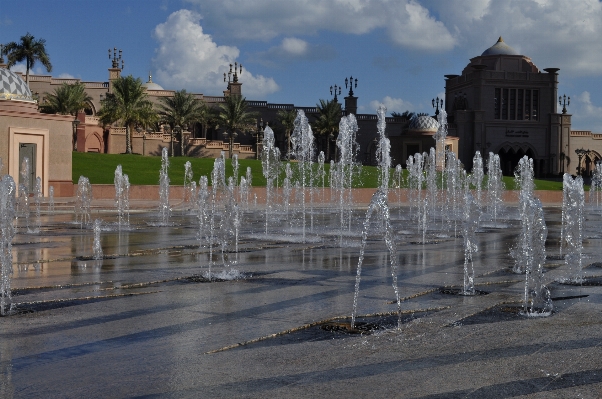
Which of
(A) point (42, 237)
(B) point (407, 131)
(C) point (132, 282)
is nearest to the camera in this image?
(C) point (132, 282)

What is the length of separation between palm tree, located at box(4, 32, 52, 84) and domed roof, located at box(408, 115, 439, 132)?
26.7 meters

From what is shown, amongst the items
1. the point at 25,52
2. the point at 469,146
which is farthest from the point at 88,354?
the point at 469,146

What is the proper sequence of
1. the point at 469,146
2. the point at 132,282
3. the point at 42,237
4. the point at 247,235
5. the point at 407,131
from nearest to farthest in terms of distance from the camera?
1. the point at 132,282
2. the point at 42,237
3. the point at 247,235
4. the point at 407,131
5. the point at 469,146

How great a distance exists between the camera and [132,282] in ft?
26.0

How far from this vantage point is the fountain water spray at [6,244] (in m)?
6.58

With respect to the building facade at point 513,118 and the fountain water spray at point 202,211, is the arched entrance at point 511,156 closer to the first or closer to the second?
the building facade at point 513,118

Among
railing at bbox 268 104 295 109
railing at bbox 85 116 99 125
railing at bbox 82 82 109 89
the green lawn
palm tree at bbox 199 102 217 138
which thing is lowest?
the green lawn

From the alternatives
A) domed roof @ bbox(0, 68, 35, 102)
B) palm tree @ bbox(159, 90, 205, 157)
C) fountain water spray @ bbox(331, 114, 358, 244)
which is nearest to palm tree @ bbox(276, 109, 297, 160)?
fountain water spray @ bbox(331, 114, 358, 244)

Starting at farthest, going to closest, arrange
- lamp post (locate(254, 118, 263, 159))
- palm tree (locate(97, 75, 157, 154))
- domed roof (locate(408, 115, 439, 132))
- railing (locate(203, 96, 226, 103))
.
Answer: domed roof (locate(408, 115, 439, 132)) < railing (locate(203, 96, 226, 103)) < lamp post (locate(254, 118, 263, 159)) < palm tree (locate(97, 75, 157, 154))

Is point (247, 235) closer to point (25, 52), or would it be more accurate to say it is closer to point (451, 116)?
point (25, 52)

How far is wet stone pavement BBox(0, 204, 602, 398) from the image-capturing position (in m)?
4.25

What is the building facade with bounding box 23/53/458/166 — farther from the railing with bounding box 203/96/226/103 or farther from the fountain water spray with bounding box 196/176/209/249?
the fountain water spray with bounding box 196/176/209/249

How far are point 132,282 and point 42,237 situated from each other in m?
6.42

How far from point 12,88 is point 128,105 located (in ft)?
50.7
